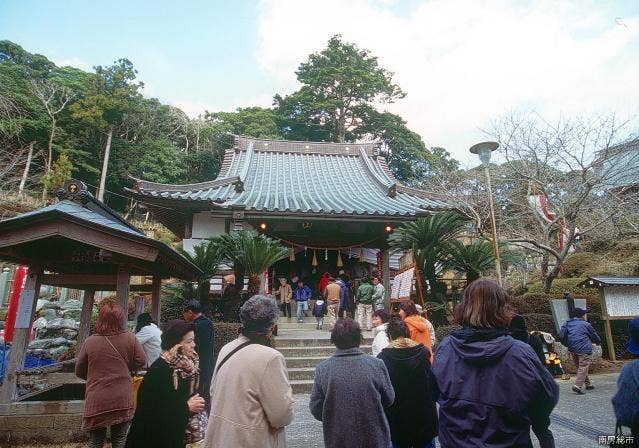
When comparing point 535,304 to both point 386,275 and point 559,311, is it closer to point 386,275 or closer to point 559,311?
point 559,311

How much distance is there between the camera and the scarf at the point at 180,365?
2.71m

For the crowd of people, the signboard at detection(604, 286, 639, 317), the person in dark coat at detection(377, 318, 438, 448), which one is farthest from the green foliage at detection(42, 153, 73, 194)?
the signboard at detection(604, 286, 639, 317)

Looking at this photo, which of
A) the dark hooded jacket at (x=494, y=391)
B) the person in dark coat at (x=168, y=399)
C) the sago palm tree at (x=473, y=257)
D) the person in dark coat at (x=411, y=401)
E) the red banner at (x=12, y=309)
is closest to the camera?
the dark hooded jacket at (x=494, y=391)

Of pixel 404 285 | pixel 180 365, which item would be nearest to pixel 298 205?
pixel 404 285

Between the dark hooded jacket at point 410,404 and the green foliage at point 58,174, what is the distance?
22920 mm

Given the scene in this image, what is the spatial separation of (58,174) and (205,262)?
58.2 feet

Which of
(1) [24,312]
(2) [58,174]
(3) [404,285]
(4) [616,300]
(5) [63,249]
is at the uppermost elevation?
(2) [58,174]

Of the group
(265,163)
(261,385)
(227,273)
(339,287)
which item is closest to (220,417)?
(261,385)

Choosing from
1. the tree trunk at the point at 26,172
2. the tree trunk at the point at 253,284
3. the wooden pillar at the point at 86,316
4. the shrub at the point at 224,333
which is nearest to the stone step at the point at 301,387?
the shrub at the point at 224,333

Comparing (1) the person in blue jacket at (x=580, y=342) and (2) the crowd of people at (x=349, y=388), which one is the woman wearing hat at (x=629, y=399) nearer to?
(2) the crowd of people at (x=349, y=388)

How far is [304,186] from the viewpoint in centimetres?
1525

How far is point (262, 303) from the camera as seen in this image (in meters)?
2.59

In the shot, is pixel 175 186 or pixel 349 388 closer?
pixel 349 388

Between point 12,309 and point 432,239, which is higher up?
point 432,239
